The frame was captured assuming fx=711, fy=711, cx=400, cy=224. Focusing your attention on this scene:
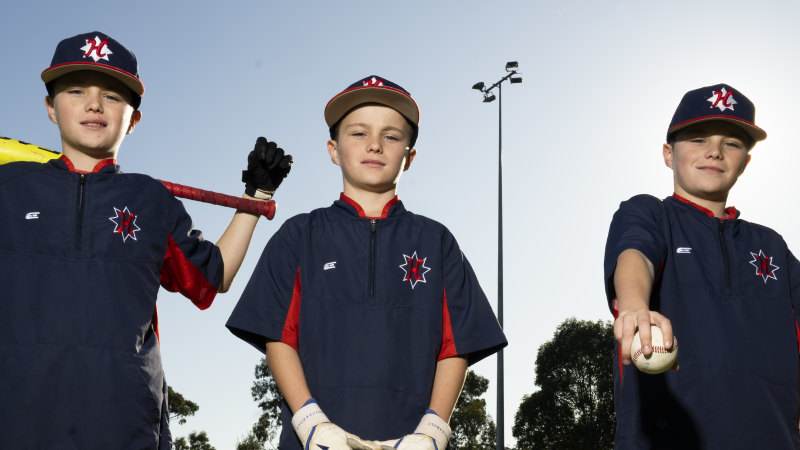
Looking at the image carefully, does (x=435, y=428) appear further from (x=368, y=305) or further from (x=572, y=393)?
(x=572, y=393)

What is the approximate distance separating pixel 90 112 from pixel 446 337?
203 centimetres

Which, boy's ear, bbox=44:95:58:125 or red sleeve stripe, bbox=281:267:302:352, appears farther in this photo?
boy's ear, bbox=44:95:58:125

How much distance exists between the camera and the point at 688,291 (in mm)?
3416

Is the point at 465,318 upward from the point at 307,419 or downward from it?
upward

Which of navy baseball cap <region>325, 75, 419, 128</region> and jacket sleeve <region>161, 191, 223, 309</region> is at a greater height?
navy baseball cap <region>325, 75, 419, 128</region>

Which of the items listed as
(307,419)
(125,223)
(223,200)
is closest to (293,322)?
(307,419)

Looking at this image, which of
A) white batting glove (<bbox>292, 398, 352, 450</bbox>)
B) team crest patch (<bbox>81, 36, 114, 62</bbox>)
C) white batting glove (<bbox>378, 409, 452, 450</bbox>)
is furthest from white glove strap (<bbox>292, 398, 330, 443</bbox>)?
team crest patch (<bbox>81, 36, 114, 62</bbox>)

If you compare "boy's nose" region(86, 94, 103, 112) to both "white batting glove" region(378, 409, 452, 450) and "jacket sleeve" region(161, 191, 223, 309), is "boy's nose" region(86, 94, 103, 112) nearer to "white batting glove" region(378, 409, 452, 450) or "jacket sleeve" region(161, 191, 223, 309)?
"jacket sleeve" region(161, 191, 223, 309)

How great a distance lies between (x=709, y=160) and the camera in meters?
3.71

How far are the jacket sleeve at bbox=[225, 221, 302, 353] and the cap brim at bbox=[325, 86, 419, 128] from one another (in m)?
0.72

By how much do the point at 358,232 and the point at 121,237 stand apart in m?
1.09

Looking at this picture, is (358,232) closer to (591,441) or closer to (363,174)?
(363,174)

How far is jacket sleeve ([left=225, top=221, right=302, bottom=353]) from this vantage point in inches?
125

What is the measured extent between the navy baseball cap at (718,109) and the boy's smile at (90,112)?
2.88 meters
